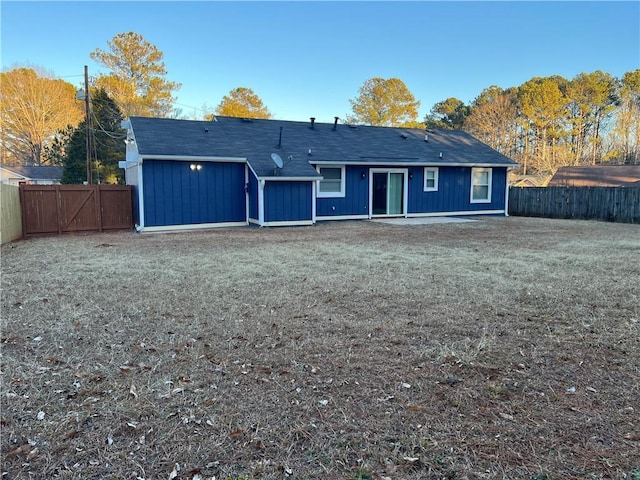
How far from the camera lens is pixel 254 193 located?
43.9 ft

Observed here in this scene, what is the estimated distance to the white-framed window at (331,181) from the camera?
1481 cm

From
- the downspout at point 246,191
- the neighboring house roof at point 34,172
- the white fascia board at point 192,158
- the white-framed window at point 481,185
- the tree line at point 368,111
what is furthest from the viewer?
the neighboring house roof at point 34,172

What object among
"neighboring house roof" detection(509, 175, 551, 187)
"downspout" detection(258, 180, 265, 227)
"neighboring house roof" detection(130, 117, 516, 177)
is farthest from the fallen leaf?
"neighboring house roof" detection(509, 175, 551, 187)

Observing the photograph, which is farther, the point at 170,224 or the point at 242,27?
the point at 242,27

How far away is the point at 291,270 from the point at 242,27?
43.1 ft

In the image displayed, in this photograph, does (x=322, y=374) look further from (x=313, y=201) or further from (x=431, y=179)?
(x=431, y=179)

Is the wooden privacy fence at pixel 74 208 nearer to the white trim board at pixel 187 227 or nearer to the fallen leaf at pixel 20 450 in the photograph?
the white trim board at pixel 187 227

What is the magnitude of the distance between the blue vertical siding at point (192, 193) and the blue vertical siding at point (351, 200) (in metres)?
2.91

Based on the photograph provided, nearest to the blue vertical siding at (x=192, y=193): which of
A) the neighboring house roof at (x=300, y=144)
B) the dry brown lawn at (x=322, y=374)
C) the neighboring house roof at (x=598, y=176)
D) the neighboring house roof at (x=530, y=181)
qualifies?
the neighboring house roof at (x=300, y=144)

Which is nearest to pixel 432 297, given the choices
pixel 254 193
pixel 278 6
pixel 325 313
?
pixel 325 313

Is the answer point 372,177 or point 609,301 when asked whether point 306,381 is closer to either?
point 609,301

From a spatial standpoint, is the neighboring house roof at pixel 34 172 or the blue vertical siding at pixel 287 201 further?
the neighboring house roof at pixel 34 172

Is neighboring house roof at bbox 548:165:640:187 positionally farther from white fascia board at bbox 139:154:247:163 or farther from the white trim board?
the white trim board

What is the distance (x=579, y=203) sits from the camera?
53.3 feet
